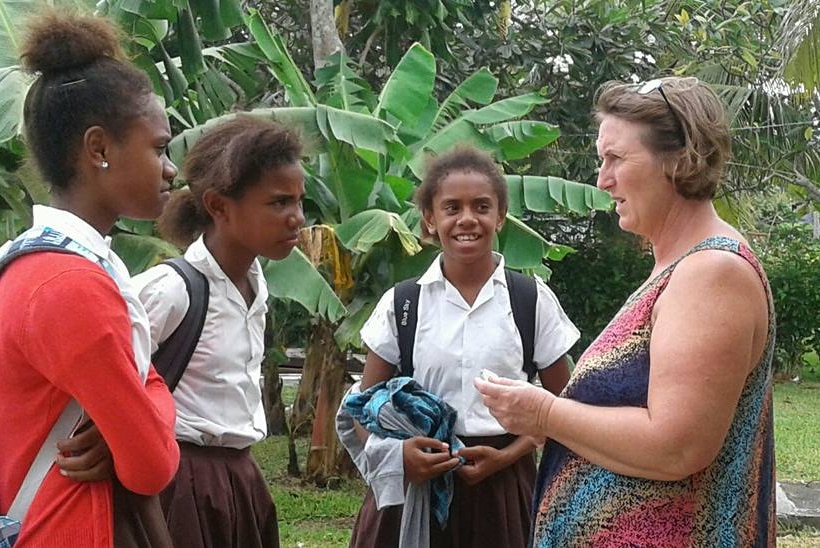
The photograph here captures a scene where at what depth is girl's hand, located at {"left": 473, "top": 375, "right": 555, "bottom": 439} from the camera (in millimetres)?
2014

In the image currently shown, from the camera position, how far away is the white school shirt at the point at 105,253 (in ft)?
5.78

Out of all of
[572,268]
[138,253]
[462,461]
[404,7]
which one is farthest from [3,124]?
[572,268]

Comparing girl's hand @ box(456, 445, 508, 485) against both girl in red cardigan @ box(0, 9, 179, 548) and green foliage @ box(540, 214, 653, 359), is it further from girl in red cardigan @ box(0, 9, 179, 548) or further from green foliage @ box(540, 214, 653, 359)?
green foliage @ box(540, 214, 653, 359)

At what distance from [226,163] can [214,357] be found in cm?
53

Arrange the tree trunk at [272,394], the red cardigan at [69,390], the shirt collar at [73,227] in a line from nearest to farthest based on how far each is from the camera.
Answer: the red cardigan at [69,390]
the shirt collar at [73,227]
the tree trunk at [272,394]

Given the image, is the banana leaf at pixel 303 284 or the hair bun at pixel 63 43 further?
the banana leaf at pixel 303 284

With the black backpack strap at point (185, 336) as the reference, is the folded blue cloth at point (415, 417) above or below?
below

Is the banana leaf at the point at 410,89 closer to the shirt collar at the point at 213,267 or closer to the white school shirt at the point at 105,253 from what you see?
the shirt collar at the point at 213,267

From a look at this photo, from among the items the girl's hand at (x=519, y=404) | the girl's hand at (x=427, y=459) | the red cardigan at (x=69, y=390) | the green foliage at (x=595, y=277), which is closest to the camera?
the red cardigan at (x=69, y=390)

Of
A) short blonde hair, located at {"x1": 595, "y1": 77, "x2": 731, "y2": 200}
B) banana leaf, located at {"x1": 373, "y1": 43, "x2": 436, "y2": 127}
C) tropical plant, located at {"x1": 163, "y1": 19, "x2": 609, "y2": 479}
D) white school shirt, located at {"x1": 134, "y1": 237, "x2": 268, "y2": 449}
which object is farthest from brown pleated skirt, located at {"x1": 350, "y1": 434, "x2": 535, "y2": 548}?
banana leaf, located at {"x1": 373, "y1": 43, "x2": 436, "y2": 127}

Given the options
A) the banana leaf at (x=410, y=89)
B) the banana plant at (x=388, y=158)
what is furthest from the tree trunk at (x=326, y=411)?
the banana leaf at (x=410, y=89)

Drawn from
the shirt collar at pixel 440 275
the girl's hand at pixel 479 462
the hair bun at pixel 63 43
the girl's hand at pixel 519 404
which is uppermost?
the hair bun at pixel 63 43

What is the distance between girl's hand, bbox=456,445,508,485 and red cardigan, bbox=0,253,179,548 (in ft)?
4.04

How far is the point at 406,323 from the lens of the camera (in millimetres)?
2980
